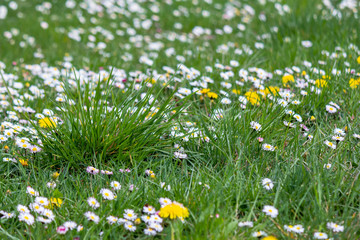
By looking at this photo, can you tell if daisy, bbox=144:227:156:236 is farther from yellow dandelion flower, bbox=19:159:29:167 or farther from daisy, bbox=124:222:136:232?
yellow dandelion flower, bbox=19:159:29:167

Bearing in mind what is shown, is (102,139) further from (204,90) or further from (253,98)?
(253,98)

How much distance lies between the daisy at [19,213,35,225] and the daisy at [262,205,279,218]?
113cm

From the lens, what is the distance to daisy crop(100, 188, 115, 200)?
2369 mm

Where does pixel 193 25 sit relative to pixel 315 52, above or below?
below

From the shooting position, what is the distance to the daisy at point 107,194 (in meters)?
2.37

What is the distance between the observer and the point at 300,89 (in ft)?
11.5

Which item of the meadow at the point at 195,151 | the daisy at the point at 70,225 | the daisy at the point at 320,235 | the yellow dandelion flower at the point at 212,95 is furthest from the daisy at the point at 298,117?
the daisy at the point at 70,225

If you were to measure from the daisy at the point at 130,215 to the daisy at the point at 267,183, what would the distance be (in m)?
0.72

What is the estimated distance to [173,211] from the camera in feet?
7.10

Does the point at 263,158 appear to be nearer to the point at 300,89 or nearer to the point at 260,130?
the point at 260,130

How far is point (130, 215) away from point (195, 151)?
2.58ft

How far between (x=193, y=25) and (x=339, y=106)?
356cm

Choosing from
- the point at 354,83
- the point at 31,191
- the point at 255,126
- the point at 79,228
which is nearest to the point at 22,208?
the point at 31,191

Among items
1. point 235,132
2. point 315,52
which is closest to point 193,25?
point 315,52
